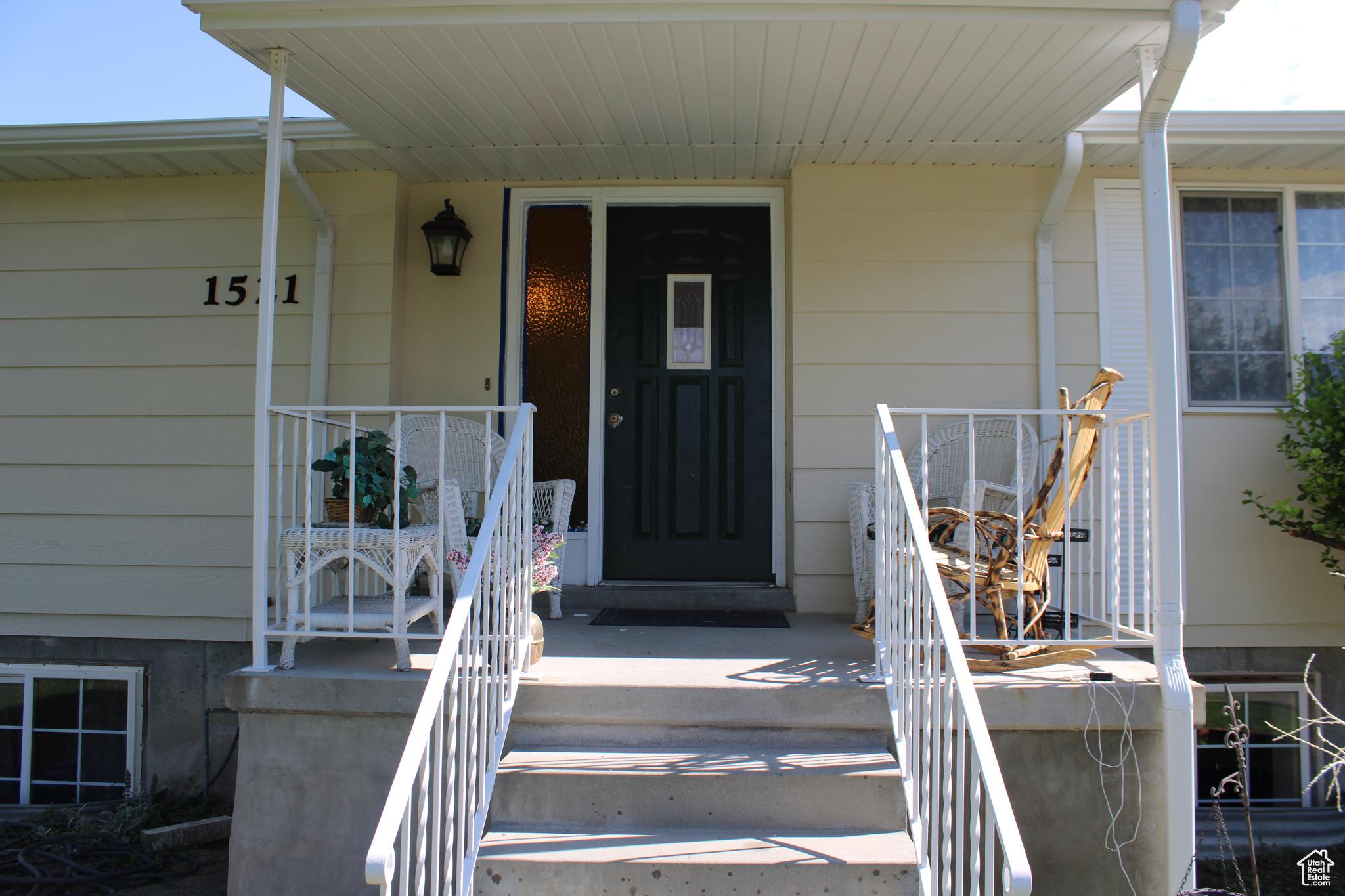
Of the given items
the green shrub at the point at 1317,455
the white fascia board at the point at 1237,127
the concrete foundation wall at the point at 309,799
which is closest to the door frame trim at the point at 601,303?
the white fascia board at the point at 1237,127

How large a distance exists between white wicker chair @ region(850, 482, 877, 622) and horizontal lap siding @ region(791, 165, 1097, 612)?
1.04 feet

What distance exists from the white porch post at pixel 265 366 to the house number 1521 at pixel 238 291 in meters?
1.30

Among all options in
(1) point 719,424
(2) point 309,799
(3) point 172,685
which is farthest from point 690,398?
(3) point 172,685

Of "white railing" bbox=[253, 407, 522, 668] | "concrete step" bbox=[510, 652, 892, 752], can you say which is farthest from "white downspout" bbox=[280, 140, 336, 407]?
"concrete step" bbox=[510, 652, 892, 752]

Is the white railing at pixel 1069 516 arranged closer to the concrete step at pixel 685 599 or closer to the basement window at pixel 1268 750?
the basement window at pixel 1268 750

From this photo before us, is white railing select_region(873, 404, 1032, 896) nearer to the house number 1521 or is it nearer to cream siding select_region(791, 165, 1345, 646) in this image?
cream siding select_region(791, 165, 1345, 646)

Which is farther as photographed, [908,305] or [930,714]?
[908,305]

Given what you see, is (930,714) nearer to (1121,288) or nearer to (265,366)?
(265,366)

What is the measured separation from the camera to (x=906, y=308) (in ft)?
12.5

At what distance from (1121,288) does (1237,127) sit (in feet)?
2.53

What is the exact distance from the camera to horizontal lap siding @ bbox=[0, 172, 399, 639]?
12.6 ft

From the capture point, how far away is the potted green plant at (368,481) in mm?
2668

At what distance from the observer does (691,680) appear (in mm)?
2457

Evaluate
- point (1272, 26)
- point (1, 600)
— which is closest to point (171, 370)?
point (1, 600)
